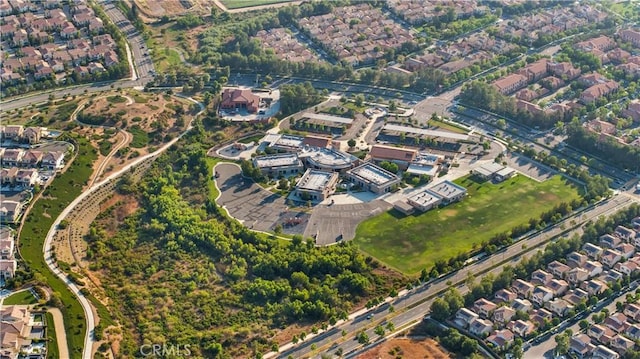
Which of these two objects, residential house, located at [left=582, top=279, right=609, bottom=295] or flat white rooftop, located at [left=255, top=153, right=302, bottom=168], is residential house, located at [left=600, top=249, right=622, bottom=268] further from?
flat white rooftop, located at [left=255, top=153, right=302, bottom=168]

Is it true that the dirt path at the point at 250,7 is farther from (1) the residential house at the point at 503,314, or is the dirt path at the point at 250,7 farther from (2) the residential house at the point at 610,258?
(1) the residential house at the point at 503,314

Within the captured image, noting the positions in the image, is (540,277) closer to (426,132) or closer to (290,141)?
(426,132)

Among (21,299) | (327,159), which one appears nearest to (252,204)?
(327,159)

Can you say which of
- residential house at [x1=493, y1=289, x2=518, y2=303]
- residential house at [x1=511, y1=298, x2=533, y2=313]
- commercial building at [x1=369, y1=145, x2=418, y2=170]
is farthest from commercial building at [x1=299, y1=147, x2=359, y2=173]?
residential house at [x1=511, y1=298, x2=533, y2=313]

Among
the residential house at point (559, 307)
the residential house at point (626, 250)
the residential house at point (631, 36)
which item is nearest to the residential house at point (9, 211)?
the residential house at point (559, 307)

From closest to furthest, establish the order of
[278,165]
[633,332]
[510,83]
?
1. [633,332]
2. [278,165]
3. [510,83]

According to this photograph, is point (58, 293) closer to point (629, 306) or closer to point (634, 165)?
point (629, 306)
